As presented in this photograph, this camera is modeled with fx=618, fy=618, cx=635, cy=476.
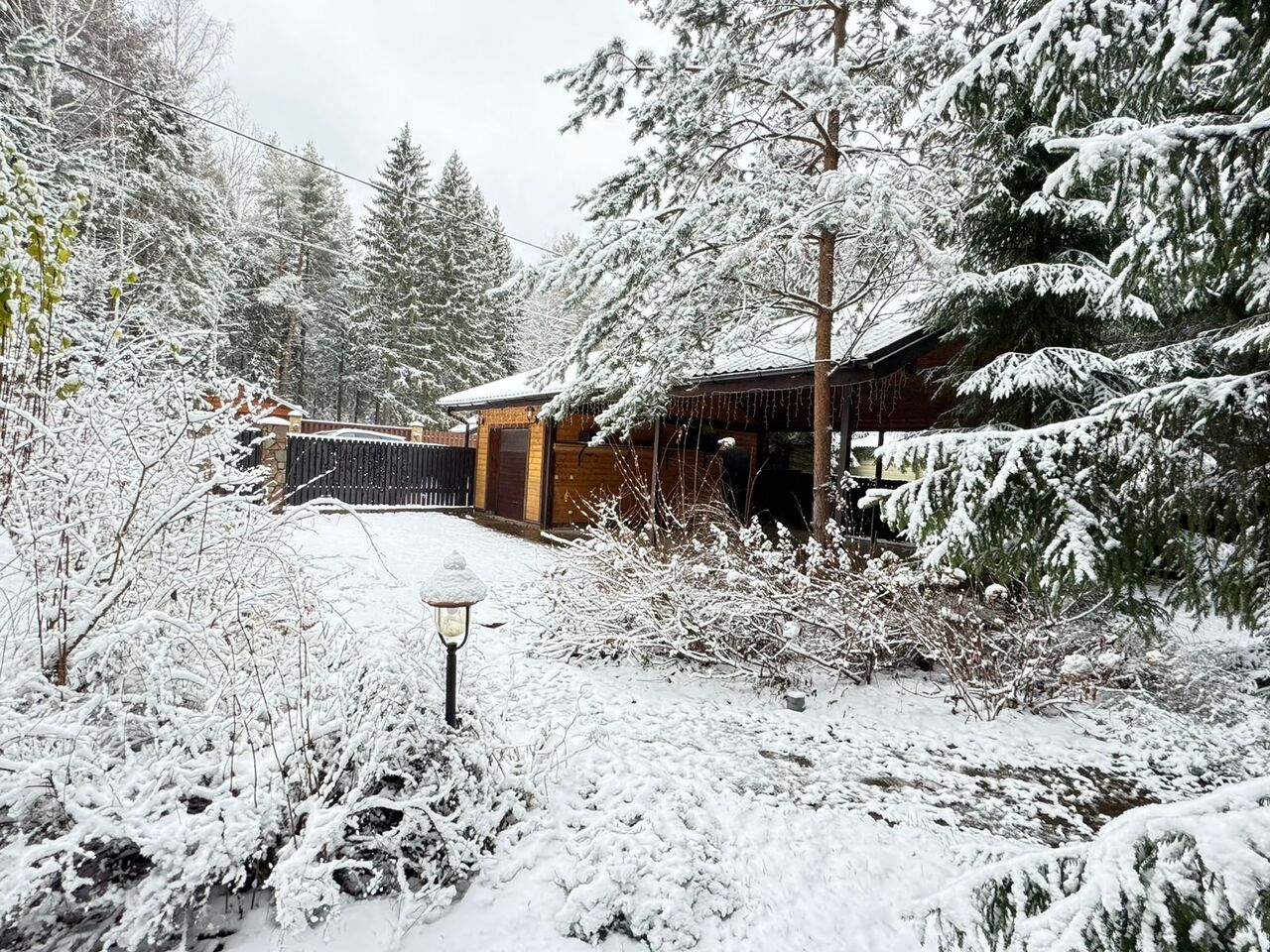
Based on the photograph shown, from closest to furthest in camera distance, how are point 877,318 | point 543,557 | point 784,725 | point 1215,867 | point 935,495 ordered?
point 1215,867
point 935,495
point 784,725
point 877,318
point 543,557

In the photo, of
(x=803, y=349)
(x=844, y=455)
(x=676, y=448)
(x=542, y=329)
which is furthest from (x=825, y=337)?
(x=542, y=329)

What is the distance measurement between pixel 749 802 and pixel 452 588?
1736 mm

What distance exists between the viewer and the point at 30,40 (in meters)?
10.4

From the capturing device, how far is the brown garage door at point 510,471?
13.2 metres

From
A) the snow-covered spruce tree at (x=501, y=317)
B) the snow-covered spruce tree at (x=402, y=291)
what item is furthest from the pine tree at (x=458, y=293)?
the snow-covered spruce tree at (x=501, y=317)

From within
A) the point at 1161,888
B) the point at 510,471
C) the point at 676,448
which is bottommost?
the point at 1161,888

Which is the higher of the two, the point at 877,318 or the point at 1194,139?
the point at 877,318

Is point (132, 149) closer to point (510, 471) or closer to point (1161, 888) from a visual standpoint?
point (510, 471)

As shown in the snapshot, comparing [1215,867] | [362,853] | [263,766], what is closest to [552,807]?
[362,853]

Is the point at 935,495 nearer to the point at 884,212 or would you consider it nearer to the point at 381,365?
the point at 884,212

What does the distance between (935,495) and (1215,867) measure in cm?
163

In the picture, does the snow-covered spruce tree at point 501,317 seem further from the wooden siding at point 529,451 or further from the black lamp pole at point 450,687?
the black lamp pole at point 450,687

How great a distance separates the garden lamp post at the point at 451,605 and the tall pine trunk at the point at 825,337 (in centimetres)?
369

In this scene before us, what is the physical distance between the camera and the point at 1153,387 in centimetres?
221
